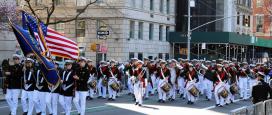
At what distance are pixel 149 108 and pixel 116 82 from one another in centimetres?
407

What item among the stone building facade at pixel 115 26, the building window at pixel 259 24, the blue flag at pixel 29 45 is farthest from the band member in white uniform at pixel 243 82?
the building window at pixel 259 24

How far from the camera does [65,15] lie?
160 ft

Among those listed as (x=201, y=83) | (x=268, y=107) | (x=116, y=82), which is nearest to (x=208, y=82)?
(x=201, y=83)

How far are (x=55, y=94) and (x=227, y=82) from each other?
953 centimetres

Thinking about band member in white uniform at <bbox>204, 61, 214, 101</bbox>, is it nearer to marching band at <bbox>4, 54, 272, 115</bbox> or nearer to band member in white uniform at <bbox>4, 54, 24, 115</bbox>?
marching band at <bbox>4, 54, 272, 115</bbox>

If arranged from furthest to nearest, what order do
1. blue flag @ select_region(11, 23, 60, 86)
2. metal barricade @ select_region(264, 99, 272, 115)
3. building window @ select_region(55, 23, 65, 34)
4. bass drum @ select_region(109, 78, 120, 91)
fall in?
1. building window @ select_region(55, 23, 65, 34)
2. bass drum @ select_region(109, 78, 120, 91)
3. blue flag @ select_region(11, 23, 60, 86)
4. metal barricade @ select_region(264, 99, 272, 115)

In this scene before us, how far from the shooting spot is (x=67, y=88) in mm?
16875

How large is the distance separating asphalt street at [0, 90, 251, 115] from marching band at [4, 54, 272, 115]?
0.42 m

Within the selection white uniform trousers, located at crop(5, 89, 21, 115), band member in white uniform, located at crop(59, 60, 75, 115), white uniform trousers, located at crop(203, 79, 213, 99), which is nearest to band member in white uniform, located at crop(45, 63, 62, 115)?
band member in white uniform, located at crop(59, 60, 75, 115)

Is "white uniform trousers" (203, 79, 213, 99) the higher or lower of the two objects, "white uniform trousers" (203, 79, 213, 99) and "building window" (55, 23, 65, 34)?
the lower

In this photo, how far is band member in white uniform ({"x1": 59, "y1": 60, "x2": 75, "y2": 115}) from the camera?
55.3ft

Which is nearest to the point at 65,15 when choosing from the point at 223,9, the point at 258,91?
the point at 223,9

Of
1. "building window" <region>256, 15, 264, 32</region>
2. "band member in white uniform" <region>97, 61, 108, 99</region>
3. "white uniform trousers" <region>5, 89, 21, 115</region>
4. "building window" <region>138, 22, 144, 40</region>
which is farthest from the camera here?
"building window" <region>256, 15, 264, 32</region>

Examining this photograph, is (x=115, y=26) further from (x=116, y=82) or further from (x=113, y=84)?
(x=113, y=84)
